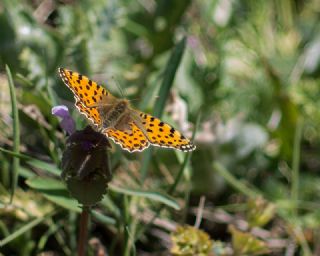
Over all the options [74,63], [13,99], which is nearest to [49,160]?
[74,63]

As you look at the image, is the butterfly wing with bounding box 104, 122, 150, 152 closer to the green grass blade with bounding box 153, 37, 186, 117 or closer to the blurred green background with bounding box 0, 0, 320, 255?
the blurred green background with bounding box 0, 0, 320, 255

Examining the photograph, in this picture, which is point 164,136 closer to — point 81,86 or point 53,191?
point 81,86

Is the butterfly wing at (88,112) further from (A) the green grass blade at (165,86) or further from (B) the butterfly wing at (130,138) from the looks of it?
(A) the green grass blade at (165,86)

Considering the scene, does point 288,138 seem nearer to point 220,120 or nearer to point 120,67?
point 220,120

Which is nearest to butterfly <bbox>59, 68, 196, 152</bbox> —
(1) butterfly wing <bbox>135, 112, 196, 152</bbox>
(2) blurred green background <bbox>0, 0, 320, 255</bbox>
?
(1) butterfly wing <bbox>135, 112, 196, 152</bbox>

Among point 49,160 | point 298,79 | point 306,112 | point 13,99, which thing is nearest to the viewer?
point 13,99

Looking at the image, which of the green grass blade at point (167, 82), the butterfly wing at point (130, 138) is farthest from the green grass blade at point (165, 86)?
the butterfly wing at point (130, 138)
